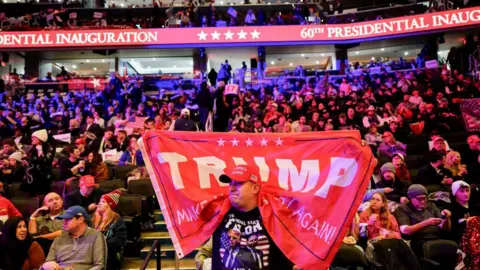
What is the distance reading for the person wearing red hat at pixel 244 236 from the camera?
2633 millimetres

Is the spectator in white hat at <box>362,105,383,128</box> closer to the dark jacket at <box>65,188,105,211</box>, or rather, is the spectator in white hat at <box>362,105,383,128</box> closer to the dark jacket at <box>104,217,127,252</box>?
the dark jacket at <box>65,188,105,211</box>

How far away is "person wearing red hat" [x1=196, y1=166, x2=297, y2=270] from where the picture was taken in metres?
2.63

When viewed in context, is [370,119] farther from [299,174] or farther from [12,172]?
[299,174]

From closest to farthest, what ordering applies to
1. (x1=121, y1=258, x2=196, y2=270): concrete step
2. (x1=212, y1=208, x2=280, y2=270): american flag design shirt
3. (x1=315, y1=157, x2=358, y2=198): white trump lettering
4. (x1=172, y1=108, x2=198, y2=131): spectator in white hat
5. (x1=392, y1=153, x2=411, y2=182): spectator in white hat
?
1. (x1=212, y1=208, x2=280, y2=270): american flag design shirt
2. (x1=315, y1=157, x2=358, y2=198): white trump lettering
3. (x1=121, y1=258, x2=196, y2=270): concrete step
4. (x1=392, y1=153, x2=411, y2=182): spectator in white hat
5. (x1=172, y1=108, x2=198, y2=131): spectator in white hat

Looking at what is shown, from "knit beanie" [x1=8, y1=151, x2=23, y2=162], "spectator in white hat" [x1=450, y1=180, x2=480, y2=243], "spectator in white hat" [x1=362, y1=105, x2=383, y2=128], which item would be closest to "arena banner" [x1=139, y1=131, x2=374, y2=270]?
"spectator in white hat" [x1=450, y1=180, x2=480, y2=243]

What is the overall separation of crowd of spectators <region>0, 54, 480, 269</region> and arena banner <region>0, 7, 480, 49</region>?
2280 millimetres

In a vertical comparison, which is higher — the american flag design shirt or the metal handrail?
the american flag design shirt

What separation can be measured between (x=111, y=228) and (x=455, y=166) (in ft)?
17.2

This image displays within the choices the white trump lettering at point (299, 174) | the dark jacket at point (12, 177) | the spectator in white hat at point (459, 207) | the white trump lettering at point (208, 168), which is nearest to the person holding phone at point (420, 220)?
the spectator in white hat at point (459, 207)

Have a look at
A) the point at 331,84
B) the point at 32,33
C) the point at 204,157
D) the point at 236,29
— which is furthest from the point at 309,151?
the point at 32,33

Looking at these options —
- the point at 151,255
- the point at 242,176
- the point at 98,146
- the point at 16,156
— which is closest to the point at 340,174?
the point at 242,176

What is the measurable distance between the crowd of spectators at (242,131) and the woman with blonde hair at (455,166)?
0.02 meters

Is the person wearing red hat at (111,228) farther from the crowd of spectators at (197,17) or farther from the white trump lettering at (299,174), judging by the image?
the crowd of spectators at (197,17)

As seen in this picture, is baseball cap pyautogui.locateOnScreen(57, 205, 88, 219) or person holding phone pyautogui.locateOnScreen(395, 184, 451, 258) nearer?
baseball cap pyautogui.locateOnScreen(57, 205, 88, 219)
